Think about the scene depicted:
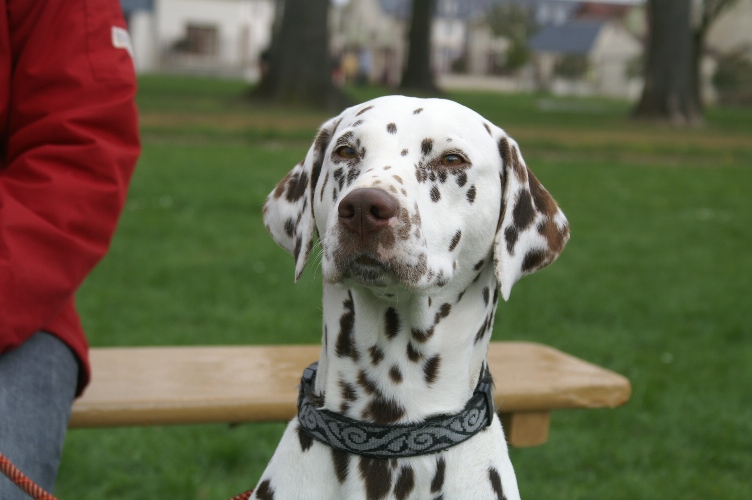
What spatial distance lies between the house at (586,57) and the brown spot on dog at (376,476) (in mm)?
63333

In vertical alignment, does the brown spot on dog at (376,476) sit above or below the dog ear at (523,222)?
below

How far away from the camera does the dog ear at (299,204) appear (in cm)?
289

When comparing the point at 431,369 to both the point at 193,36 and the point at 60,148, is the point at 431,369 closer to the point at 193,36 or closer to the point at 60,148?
the point at 60,148

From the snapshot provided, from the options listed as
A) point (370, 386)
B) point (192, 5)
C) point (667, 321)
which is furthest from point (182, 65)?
point (370, 386)

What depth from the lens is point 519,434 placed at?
400 cm

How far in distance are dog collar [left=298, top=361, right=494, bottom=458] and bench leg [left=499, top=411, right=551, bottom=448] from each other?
4.37 feet

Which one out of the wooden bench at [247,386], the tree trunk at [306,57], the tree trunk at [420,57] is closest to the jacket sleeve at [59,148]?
the wooden bench at [247,386]

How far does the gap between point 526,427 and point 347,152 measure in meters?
1.71

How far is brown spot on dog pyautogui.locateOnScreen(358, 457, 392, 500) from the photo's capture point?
2571 millimetres

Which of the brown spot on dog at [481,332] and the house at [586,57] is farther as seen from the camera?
the house at [586,57]

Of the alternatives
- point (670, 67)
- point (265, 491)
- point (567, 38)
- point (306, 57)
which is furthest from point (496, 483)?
point (567, 38)

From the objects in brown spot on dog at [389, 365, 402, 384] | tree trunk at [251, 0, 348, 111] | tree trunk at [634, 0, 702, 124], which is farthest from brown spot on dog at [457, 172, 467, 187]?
tree trunk at [634, 0, 702, 124]

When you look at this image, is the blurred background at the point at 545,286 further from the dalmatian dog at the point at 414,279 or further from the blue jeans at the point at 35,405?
the blue jeans at the point at 35,405

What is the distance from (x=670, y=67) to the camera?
27219 mm
